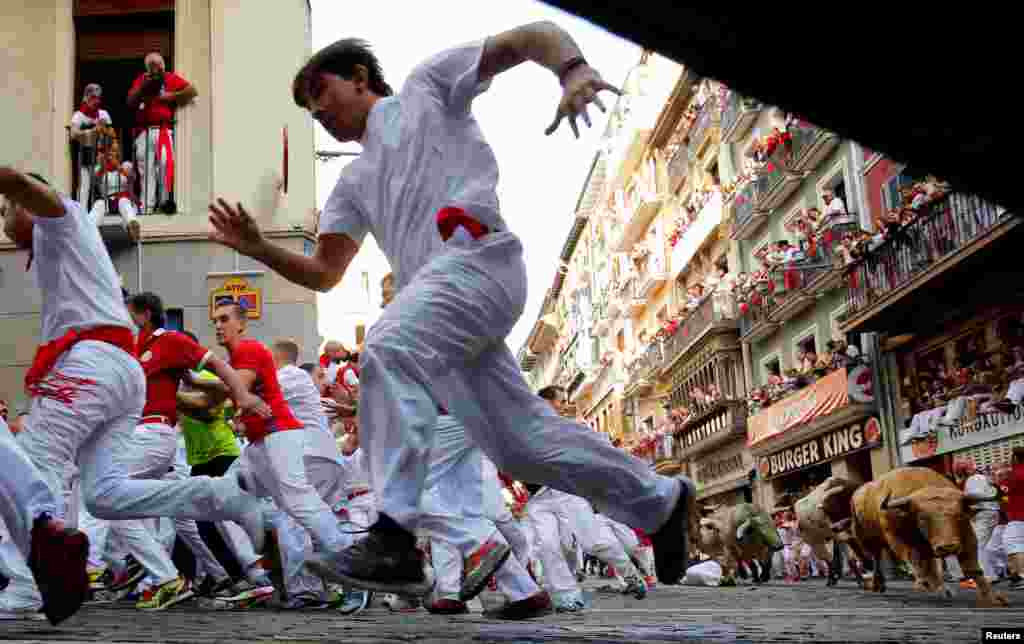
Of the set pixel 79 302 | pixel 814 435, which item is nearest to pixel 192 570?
pixel 79 302

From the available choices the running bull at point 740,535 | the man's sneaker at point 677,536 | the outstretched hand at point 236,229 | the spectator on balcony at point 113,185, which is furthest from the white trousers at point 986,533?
the outstretched hand at point 236,229

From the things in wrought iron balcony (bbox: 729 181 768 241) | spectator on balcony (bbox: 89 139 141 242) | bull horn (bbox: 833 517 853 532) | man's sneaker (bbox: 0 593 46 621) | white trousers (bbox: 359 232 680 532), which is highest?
wrought iron balcony (bbox: 729 181 768 241)

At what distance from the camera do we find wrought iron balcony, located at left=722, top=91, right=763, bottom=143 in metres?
37.8

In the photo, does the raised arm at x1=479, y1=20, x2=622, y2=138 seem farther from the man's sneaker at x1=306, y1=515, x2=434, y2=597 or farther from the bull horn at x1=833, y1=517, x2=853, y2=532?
the bull horn at x1=833, y1=517, x2=853, y2=532

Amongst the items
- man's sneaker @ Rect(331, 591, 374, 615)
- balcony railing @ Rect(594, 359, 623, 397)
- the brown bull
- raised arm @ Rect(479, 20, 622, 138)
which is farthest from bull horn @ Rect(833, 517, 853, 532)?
balcony railing @ Rect(594, 359, 623, 397)

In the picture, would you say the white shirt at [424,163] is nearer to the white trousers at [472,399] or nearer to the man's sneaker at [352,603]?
the white trousers at [472,399]

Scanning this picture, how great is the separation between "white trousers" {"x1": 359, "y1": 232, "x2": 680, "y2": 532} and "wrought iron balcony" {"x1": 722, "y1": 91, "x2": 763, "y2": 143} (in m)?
33.6

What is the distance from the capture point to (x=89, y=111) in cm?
1875

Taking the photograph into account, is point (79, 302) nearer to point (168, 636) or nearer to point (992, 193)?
point (168, 636)

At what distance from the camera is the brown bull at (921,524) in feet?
30.7

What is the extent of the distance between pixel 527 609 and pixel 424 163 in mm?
1789

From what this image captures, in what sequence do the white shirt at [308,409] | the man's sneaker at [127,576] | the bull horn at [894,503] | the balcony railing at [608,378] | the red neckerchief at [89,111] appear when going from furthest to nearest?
1. the balcony railing at [608,378]
2. the red neckerchief at [89,111]
3. the bull horn at [894,503]
4. the man's sneaker at [127,576]
5. the white shirt at [308,409]

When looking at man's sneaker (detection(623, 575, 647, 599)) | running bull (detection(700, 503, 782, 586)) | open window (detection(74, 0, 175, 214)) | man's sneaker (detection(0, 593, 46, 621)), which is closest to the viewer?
man's sneaker (detection(0, 593, 46, 621))

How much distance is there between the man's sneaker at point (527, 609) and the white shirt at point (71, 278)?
95.9 inches
